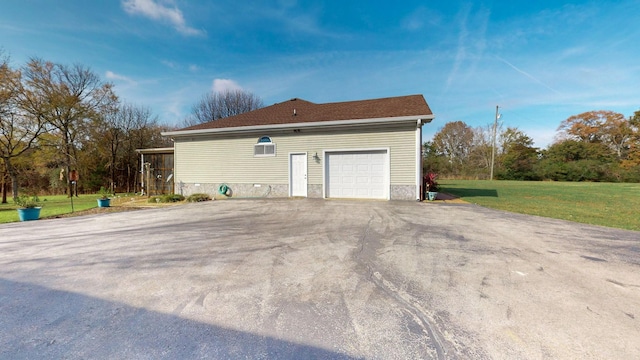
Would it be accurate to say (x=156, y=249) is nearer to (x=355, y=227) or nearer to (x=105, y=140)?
(x=355, y=227)

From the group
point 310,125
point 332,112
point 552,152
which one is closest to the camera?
point 310,125

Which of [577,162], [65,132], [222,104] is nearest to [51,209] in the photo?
[65,132]

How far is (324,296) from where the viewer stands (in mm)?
2553

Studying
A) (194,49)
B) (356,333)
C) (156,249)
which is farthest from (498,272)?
(194,49)

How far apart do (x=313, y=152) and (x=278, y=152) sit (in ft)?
5.83

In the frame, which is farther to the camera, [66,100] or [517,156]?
[517,156]

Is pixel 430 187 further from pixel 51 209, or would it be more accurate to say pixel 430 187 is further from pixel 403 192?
pixel 51 209

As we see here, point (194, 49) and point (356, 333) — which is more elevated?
point (194, 49)

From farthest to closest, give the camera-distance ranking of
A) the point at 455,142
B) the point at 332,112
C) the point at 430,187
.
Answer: the point at 455,142
the point at 332,112
the point at 430,187

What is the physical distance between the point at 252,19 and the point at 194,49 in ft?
15.3

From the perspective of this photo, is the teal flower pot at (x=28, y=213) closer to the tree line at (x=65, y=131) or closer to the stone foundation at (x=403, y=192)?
the tree line at (x=65, y=131)

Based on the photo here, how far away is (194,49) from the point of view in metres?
14.4

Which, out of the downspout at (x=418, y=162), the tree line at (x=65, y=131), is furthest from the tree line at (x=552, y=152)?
the tree line at (x=65, y=131)

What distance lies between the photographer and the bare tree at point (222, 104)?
2809cm
